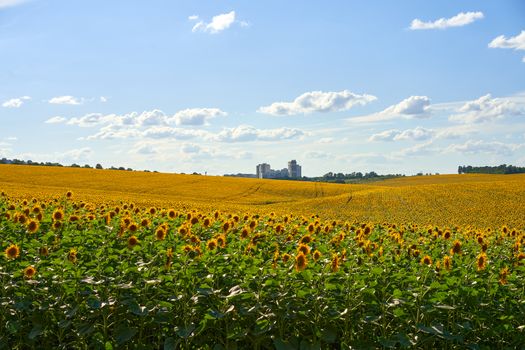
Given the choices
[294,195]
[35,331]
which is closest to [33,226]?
[35,331]

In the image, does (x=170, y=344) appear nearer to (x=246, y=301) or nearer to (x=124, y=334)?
(x=124, y=334)

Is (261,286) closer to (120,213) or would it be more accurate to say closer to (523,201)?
(120,213)

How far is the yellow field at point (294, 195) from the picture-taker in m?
38.3

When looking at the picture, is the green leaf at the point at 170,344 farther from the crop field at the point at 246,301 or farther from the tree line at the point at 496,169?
the tree line at the point at 496,169

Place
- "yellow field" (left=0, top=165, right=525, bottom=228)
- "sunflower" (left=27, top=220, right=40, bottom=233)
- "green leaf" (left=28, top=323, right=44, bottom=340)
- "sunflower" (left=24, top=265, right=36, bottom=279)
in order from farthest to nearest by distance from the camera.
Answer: "yellow field" (left=0, top=165, right=525, bottom=228)
"sunflower" (left=27, top=220, right=40, bottom=233)
"sunflower" (left=24, top=265, right=36, bottom=279)
"green leaf" (left=28, top=323, right=44, bottom=340)

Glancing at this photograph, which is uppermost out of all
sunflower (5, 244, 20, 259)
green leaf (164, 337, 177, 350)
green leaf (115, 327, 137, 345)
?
sunflower (5, 244, 20, 259)

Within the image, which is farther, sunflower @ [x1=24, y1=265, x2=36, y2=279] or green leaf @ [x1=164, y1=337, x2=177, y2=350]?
sunflower @ [x1=24, y1=265, x2=36, y2=279]

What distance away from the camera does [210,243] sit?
Result: 25.0 feet

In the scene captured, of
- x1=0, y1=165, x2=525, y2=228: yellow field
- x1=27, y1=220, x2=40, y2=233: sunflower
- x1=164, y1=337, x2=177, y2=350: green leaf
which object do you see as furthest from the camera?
x1=0, y1=165, x2=525, y2=228: yellow field

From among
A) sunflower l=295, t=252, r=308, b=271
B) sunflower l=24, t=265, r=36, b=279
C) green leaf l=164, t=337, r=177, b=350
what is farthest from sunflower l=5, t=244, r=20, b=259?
sunflower l=295, t=252, r=308, b=271

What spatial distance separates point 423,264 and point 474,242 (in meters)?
4.84

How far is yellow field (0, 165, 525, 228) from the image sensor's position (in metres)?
38.3

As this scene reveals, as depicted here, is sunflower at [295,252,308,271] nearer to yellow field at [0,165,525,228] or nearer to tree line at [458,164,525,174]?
yellow field at [0,165,525,228]

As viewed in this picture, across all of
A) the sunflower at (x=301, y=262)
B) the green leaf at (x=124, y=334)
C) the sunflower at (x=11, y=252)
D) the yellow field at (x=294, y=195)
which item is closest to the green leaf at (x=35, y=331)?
the green leaf at (x=124, y=334)
